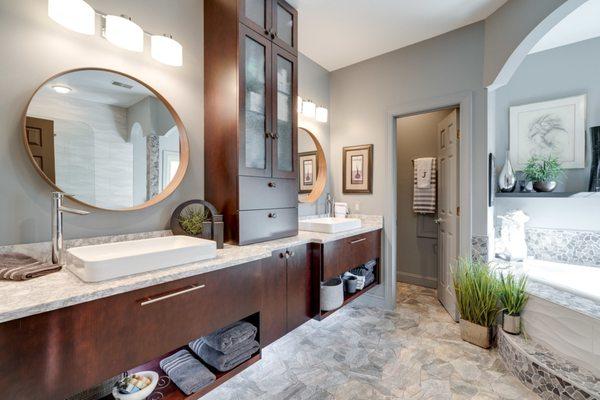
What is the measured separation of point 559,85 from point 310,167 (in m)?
2.52

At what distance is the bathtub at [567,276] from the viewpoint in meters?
1.91

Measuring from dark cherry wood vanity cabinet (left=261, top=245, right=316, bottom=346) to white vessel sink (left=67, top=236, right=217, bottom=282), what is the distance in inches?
17.8

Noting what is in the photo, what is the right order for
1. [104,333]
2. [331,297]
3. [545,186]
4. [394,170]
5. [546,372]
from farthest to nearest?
[394,170] → [545,186] → [331,297] → [546,372] → [104,333]

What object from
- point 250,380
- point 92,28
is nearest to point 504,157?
point 250,380

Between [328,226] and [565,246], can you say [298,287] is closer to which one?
[328,226]

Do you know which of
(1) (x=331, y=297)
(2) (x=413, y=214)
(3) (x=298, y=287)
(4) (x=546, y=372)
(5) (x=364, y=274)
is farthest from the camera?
(2) (x=413, y=214)

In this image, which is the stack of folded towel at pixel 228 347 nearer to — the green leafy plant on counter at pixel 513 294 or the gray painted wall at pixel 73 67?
the gray painted wall at pixel 73 67

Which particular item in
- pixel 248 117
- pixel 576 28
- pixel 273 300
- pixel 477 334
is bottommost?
pixel 477 334

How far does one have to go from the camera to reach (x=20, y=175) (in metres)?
1.26

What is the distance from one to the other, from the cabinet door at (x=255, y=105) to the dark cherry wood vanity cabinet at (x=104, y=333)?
79 centimetres

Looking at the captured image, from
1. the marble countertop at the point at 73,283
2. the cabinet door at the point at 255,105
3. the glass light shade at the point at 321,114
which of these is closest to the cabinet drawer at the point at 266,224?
the marble countertop at the point at 73,283

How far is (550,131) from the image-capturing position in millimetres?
2629

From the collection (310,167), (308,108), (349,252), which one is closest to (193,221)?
(349,252)

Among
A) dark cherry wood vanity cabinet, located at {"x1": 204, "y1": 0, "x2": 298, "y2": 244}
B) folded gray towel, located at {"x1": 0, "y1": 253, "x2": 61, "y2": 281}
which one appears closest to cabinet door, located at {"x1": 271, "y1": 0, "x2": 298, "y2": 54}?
dark cherry wood vanity cabinet, located at {"x1": 204, "y1": 0, "x2": 298, "y2": 244}
